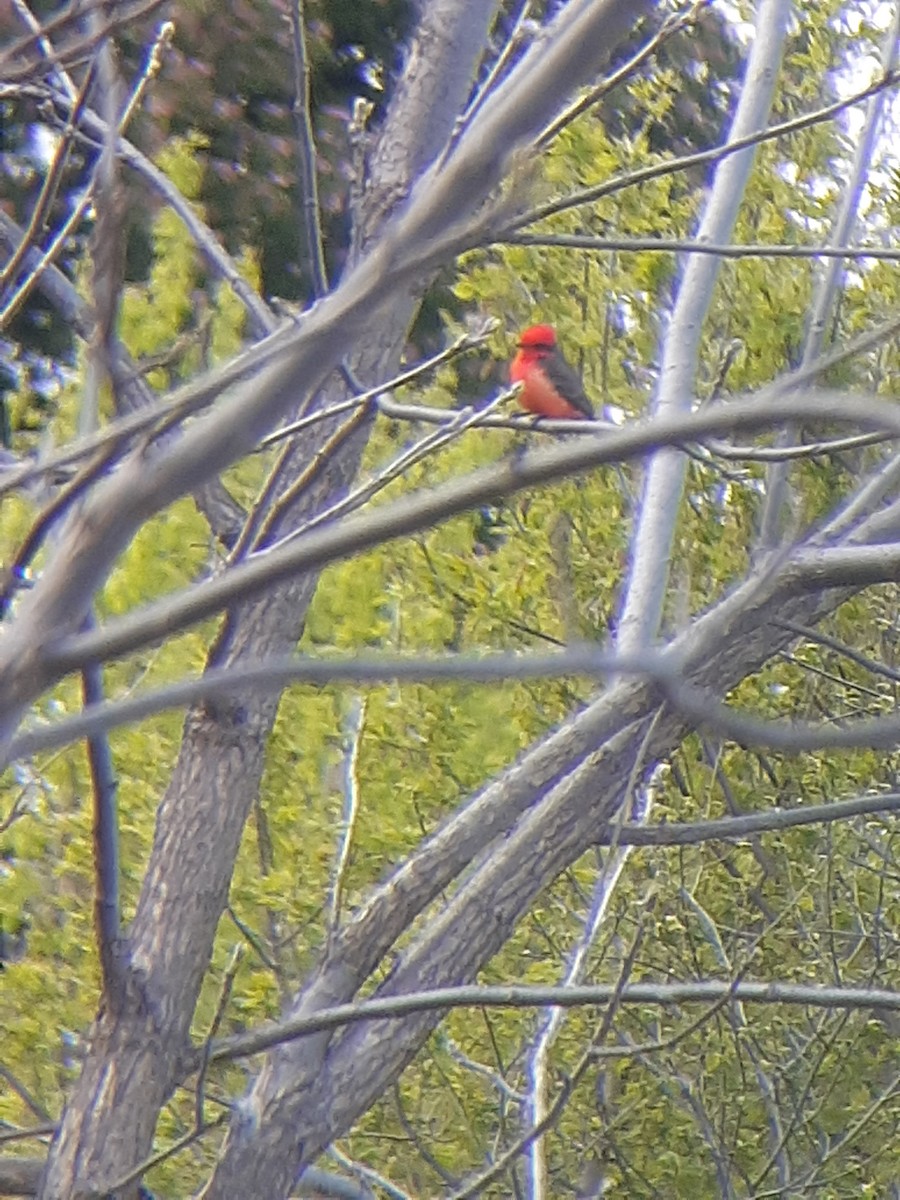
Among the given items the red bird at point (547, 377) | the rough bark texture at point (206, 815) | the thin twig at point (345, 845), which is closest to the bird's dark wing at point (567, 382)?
the red bird at point (547, 377)

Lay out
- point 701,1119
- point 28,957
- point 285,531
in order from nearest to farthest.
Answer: point 285,531 < point 701,1119 < point 28,957

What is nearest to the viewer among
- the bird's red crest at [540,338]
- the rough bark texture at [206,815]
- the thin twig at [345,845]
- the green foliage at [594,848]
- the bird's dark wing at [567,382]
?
the rough bark texture at [206,815]

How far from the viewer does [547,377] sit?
5012 millimetres

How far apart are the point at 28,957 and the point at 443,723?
5.11ft

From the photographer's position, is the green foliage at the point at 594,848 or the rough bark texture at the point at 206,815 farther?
the green foliage at the point at 594,848

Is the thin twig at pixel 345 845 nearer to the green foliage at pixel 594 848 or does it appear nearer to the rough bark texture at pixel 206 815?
the rough bark texture at pixel 206 815

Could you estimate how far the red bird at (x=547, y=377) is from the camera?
4.86 m

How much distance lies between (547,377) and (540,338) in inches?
7.1

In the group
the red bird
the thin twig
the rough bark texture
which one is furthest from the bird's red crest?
the rough bark texture

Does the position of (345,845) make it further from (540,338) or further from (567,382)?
(540,338)

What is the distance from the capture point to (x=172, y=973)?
2.93 metres

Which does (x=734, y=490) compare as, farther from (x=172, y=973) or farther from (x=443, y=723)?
(x=172, y=973)

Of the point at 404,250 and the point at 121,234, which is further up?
the point at 121,234

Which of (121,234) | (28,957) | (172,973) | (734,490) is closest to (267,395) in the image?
(121,234)
